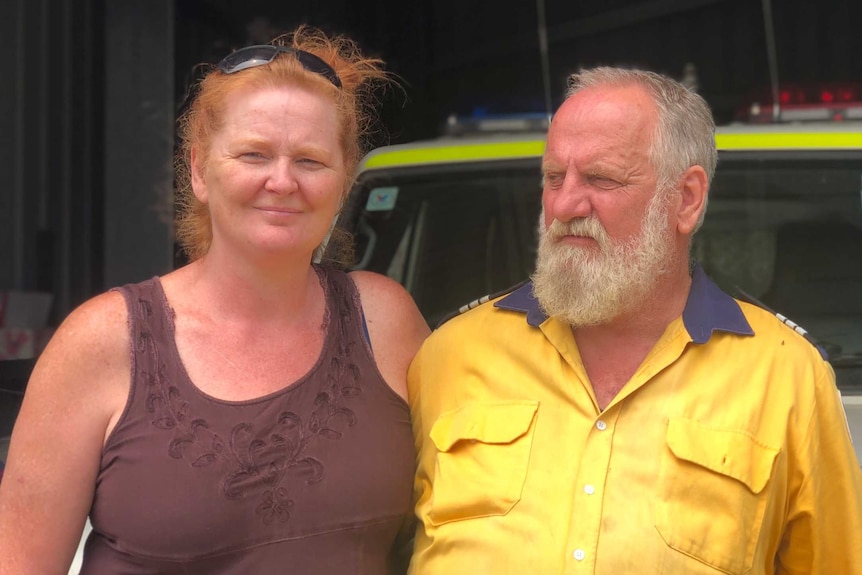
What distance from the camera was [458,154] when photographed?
12.3 ft

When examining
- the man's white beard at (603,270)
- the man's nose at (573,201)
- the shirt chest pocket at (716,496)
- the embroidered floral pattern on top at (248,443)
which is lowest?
the shirt chest pocket at (716,496)

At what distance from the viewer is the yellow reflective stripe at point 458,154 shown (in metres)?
3.67

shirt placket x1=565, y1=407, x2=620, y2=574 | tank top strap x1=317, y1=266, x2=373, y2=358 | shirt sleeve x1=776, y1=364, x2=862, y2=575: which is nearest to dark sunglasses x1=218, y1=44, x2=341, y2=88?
tank top strap x1=317, y1=266, x2=373, y2=358

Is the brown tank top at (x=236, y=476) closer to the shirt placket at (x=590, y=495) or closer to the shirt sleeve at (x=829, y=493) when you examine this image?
the shirt placket at (x=590, y=495)

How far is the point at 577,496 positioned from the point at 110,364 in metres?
0.93

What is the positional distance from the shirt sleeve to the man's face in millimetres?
423

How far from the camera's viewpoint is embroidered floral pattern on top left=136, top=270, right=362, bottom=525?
2.03 meters

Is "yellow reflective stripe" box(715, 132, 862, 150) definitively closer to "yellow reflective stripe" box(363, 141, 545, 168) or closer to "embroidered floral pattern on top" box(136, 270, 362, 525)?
"yellow reflective stripe" box(363, 141, 545, 168)

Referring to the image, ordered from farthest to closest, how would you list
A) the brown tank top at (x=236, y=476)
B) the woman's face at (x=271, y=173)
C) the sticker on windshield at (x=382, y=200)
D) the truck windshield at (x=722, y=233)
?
the sticker on windshield at (x=382, y=200), the truck windshield at (x=722, y=233), the woman's face at (x=271, y=173), the brown tank top at (x=236, y=476)

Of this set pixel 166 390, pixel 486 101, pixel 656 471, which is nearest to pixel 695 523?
pixel 656 471

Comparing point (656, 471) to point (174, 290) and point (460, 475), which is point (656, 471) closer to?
point (460, 475)

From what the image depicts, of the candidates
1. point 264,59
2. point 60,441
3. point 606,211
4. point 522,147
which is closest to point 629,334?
point 606,211

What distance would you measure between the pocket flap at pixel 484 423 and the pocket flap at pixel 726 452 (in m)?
0.30

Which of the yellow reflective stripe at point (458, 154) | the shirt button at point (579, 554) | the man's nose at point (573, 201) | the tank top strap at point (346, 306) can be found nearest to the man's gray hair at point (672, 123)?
the man's nose at point (573, 201)
